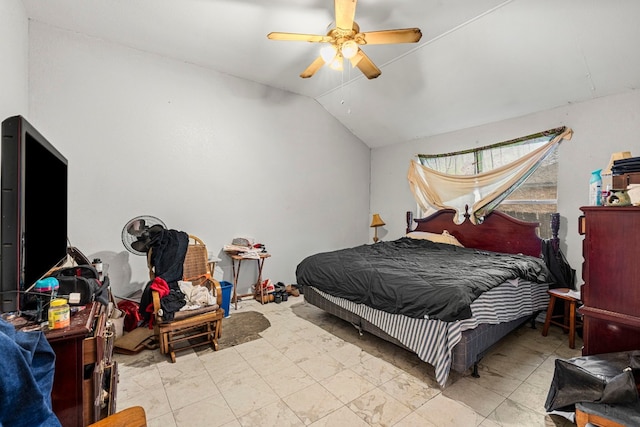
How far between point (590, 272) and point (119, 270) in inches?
158

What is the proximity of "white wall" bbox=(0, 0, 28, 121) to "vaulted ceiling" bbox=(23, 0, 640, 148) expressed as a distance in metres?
0.31

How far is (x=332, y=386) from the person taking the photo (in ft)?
6.98

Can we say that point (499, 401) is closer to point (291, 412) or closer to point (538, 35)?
point (291, 412)

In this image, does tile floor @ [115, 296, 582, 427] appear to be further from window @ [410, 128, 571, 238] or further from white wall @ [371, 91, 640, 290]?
window @ [410, 128, 571, 238]

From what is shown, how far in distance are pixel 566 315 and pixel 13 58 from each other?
17.2ft

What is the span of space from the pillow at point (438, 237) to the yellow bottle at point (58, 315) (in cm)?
396

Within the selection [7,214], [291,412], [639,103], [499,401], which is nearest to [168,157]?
[7,214]

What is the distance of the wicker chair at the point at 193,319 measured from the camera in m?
2.45

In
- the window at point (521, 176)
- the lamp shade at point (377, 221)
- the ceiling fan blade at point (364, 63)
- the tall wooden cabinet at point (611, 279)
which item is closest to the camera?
the tall wooden cabinet at point (611, 279)

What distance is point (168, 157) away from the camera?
3.43 metres

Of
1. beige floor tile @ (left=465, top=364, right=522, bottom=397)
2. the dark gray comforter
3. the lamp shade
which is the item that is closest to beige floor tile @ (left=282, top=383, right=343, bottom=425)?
the dark gray comforter

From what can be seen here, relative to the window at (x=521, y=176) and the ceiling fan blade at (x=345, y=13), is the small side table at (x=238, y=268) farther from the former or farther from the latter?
the window at (x=521, y=176)

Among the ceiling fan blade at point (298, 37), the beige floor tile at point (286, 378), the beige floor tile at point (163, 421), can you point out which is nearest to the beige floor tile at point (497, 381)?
the beige floor tile at point (286, 378)

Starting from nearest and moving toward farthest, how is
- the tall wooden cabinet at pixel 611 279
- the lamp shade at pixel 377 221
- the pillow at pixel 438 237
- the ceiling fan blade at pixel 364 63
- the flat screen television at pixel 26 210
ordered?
the flat screen television at pixel 26 210
the tall wooden cabinet at pixel 611 279
the ceiling fan blade at pixel 364 63
the pillow at pixel 438 237
the lamp shade at pixel 377 221
